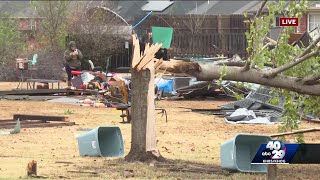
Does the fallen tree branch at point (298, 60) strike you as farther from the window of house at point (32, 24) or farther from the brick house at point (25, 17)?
the window of house at point (32, 24)

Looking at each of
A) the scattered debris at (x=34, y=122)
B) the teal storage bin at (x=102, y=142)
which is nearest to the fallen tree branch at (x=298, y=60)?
the teal storage bin at (x=102, y=142)

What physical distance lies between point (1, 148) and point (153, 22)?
3481 centimetres

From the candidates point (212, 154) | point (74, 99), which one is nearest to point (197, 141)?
point (212, 154)

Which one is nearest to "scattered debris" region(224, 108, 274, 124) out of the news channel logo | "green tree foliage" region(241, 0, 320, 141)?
"green tree foliage" region(241, 0, 320, 141)

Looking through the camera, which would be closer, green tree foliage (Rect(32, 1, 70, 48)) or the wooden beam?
the wooden beam

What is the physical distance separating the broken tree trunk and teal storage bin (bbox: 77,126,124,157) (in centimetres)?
97

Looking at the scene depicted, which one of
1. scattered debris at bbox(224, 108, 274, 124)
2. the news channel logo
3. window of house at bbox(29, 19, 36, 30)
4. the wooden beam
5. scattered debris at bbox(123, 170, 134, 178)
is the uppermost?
window of house at bbox(29, 19, 36, 30)

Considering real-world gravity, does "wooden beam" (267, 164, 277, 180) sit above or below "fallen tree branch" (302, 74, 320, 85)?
below

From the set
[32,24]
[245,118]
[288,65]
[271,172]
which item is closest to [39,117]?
[245,118]

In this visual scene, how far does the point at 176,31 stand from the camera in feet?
162

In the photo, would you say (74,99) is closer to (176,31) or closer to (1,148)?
(1,148)

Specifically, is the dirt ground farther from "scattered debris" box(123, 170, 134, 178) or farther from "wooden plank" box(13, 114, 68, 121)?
"wooden plank" box(13, 114, 68, 121)

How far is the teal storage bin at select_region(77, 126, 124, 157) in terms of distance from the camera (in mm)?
15281

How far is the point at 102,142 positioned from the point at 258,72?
3633 mm
